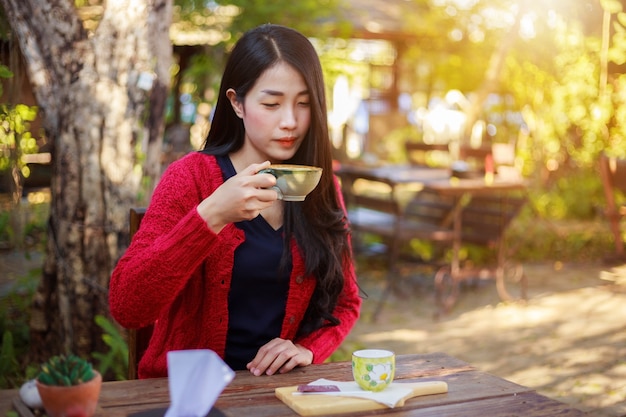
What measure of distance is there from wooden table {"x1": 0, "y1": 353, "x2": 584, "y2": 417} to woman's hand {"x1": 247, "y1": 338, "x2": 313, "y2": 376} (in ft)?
0.09

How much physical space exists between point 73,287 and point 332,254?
7.00 ft

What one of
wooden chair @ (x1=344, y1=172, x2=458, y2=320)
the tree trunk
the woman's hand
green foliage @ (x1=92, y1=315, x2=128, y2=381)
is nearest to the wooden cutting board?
Result: the woman's hand

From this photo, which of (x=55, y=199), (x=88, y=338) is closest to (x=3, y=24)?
(x=55, y=199)

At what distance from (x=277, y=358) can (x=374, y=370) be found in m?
0.35

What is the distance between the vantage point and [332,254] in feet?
7.76

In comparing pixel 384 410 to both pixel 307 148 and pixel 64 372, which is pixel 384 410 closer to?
pixel 64 372

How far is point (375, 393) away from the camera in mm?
1831

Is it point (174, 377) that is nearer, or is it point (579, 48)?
point (174, 377)

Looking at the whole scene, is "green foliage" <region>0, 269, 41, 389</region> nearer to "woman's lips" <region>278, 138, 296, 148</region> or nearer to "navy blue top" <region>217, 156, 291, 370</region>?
"navy blue top" <region>217, 156, 291, 370</region>

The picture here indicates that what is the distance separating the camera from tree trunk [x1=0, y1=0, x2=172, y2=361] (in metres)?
3.89

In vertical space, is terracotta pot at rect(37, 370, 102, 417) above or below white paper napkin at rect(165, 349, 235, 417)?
below

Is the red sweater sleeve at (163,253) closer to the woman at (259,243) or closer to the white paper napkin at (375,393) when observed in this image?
the woman at (259,243)

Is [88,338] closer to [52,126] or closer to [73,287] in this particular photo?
[73,287]

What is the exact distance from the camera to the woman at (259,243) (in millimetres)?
2180
